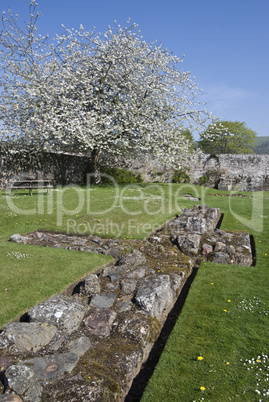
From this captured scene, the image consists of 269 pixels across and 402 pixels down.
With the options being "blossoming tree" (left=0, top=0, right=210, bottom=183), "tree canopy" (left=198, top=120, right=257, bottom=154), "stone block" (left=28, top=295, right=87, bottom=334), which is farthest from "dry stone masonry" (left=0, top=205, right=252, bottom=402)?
"tree canopy" (left=198, top=120, right=257, bottom=154)


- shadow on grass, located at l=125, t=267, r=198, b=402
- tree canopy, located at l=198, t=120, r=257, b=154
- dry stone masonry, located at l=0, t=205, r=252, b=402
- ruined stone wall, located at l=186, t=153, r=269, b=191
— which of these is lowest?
shadow on grass, located at l=125, t=267, r=198, b=402

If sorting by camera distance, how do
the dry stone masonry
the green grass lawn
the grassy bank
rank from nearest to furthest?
the dry stone masonry < the grassy bank < the green grass lawn

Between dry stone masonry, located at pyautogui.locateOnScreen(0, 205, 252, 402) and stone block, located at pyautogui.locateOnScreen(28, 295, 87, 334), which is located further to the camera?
stone block, located at pyautogui.locateOnScreen(28, 295, 87, 334)

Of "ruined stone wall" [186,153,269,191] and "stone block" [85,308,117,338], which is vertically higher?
"ruined stone wall" [186,153,269,191]

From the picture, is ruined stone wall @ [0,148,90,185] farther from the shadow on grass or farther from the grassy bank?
the grassy bank

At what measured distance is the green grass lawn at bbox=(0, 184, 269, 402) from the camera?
370cm

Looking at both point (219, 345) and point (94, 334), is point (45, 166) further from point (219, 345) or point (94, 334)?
point (219, 345)

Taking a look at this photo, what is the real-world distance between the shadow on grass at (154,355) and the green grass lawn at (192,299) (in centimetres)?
22

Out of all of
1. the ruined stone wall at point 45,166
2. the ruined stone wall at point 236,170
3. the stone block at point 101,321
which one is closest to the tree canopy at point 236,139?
the ruined stone wall at point 236,170

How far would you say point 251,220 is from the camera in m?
12.4

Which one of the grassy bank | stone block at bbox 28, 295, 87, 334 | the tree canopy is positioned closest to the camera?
the grassy bank

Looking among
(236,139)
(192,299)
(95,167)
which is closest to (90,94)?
(95,167)

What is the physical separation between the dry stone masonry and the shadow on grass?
8 centimetres

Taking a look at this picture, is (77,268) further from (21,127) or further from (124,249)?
(21,127)
